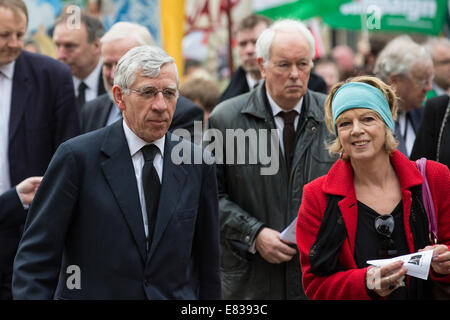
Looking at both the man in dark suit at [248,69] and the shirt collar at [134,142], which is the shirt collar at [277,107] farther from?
the shirt collar at [134,142]

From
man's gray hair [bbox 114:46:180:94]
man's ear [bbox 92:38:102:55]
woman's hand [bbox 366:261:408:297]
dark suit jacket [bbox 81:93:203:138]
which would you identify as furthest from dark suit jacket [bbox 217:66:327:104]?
woman's hand [bbox 366:261:408:297]

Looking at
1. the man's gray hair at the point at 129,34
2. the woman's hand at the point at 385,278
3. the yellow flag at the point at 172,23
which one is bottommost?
the woman's hand at the point at 385,278

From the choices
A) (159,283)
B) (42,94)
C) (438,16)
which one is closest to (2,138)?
(42,94)

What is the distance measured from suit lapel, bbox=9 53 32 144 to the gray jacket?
4.35ft

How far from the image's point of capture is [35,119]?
20.1ft

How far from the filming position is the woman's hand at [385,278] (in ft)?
14.4

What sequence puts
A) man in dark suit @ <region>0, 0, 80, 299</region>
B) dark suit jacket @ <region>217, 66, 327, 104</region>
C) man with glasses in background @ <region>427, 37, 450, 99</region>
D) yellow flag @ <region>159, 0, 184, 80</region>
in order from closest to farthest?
1. man in dark suit @ <region>0, 0, 80, 299</region>
2. dark suit jacket @ <region>217, 66, 327, 104</region>
3. man with glasses in background @ <region>427, 37, 450, 99</region>
4. yellow flag @ <region>159, 0, 184, 80</region>

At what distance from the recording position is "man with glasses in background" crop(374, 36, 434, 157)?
7293 mm

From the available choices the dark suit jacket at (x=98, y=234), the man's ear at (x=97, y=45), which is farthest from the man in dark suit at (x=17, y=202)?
the man's ear at (x=97, y=45)

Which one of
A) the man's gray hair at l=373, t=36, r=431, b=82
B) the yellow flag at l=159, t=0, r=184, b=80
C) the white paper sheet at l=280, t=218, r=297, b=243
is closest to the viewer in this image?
the white paper sheet at l=280, t=218, r=297, b=243

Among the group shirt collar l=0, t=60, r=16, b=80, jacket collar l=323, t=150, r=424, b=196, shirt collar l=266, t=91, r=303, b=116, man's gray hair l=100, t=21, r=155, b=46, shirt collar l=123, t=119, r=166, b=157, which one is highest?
man's gray hair l=100, t=21, r=155, b=46

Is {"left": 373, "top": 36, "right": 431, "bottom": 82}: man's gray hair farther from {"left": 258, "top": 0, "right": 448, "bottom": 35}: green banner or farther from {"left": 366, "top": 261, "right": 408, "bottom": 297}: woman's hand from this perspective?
{"left": 258, "top": 0, "right": 448, "bottom": 35}: green banner

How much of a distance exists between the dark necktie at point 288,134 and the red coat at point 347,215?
1.25 meters
